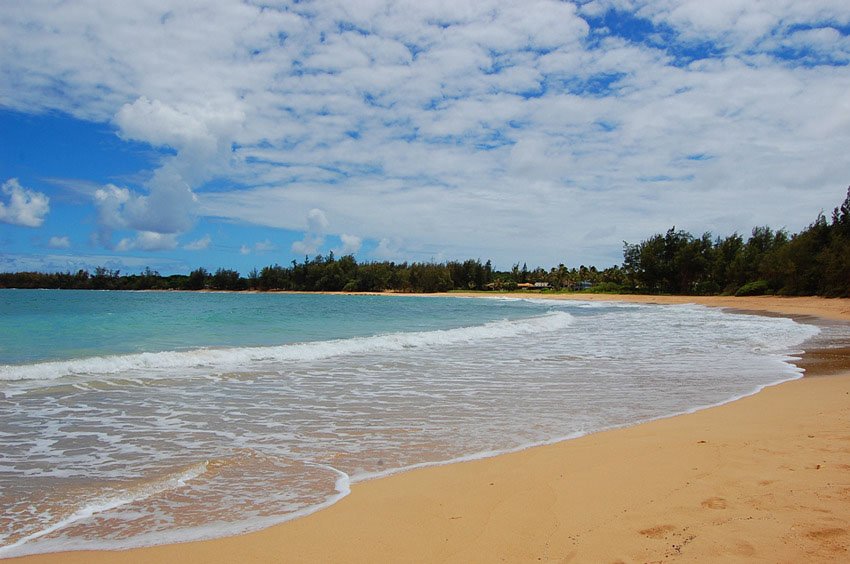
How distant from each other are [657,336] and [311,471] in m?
17.6

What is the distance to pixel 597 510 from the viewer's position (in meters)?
3.83

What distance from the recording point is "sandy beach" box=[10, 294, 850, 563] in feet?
10.5

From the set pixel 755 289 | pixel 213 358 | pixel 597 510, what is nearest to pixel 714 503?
pixel 597 510

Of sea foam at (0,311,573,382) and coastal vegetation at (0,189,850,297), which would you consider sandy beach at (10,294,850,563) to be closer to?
sea foam at (0,311,573,382)

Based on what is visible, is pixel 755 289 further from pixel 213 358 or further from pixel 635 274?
pixel 213 358

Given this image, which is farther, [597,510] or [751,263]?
[751,263]

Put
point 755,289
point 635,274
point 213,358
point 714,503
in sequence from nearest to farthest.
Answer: point 714,503
point 213,358
point 755,289
point 635,274

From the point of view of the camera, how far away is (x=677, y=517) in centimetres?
360

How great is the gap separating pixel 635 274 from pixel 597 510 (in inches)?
3203

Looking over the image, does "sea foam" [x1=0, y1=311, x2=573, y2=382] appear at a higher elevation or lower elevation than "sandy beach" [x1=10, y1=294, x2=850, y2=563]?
lower

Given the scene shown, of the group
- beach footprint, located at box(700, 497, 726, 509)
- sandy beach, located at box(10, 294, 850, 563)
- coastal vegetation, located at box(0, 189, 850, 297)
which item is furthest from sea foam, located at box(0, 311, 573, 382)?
coastal vegetation, located at box(0, 189, 850, 297)

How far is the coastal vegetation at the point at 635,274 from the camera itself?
47219mm

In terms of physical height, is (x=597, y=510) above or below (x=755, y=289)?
below

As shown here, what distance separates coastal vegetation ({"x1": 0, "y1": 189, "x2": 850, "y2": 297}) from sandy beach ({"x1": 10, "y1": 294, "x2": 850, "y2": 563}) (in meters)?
45.4
